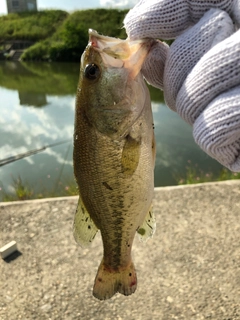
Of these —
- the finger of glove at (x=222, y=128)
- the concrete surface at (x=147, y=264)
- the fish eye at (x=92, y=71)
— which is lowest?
the concrete surface at (x=147, y=264)

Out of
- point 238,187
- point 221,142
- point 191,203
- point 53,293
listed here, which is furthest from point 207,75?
point 238,187

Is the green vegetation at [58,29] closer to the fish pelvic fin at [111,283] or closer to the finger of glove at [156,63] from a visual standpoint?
the finger of glove at [156,63]

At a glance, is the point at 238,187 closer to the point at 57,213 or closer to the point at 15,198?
the point at 57,213

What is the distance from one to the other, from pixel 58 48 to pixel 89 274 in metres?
28.4

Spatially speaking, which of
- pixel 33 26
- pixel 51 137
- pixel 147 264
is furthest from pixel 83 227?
pixel 33 26

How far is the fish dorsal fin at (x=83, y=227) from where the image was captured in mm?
1619

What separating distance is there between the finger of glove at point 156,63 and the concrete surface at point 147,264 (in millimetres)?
2364

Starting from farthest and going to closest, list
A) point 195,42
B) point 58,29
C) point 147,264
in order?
point 58,29 < point 147,264 < point 195,42

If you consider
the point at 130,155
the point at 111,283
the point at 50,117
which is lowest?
the point at 50,117

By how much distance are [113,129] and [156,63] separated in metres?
0.45

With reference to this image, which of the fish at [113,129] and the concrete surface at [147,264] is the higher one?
the fish at [113,129]

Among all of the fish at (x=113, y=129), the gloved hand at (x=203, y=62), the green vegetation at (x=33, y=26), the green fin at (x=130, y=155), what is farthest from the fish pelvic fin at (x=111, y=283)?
the green vegetation at (x=33, y=26)

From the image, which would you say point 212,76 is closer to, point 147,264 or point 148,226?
point 148,226

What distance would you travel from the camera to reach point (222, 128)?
1.26 metres
